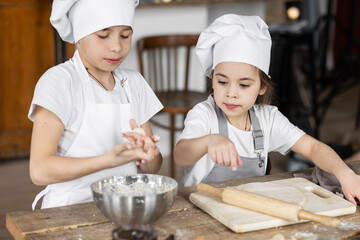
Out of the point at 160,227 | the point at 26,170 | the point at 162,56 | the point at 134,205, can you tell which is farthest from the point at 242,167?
the point at 26,170

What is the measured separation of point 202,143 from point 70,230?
0.49 metres

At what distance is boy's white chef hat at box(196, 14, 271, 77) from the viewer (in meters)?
1.78

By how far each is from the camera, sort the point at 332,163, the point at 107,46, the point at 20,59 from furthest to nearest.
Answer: the point at 20,59 < the point at 332,163 < the point at 107,46

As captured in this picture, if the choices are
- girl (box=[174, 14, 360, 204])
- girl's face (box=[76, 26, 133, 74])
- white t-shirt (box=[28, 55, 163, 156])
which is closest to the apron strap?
girl (box=[174, 14, 360, 204])

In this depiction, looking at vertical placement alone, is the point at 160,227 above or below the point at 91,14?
below

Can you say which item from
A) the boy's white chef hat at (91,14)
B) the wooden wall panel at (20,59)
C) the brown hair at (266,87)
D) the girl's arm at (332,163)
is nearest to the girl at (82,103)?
the boy's white chef hat at (91,14)

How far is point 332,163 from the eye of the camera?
5.74 feet

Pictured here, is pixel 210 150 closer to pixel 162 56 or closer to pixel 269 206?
pixel 269 206

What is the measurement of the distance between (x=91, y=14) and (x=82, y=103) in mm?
266

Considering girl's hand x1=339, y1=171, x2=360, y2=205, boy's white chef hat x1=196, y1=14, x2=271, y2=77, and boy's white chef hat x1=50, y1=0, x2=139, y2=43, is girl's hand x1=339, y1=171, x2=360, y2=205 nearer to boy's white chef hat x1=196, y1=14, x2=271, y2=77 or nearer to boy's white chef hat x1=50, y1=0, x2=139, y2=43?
boy's white chef hat x1=196, y1=14, x2=271, y2=77

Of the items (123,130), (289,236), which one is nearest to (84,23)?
(123,130)

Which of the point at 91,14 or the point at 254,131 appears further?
the point at 254,131

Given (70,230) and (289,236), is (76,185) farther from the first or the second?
(289,236)

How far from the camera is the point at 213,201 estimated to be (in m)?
1.47
